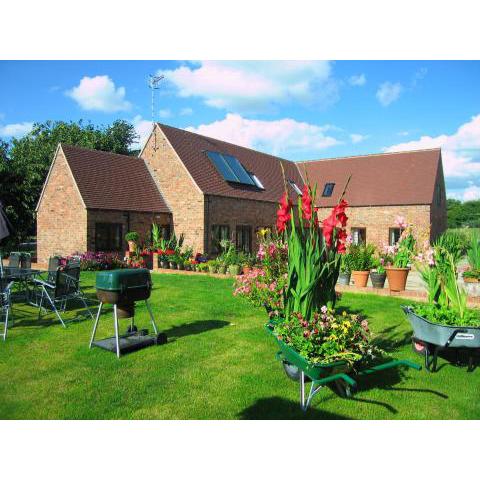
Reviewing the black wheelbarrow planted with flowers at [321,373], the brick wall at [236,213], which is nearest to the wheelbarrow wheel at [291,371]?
the black wheelbarrow planted with flowers at [321,373]

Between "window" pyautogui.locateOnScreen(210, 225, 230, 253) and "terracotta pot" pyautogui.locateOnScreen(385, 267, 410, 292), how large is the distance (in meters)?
11.0

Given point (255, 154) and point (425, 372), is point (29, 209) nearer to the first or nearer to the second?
point (255, 154)

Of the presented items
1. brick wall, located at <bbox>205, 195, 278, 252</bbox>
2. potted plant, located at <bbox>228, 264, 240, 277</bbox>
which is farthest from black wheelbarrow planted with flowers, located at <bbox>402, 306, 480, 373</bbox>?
brick wall, located at <bbox>205, 195, 278, 252</bbox>

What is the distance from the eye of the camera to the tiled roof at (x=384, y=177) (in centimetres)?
2622

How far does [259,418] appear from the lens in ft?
14.3

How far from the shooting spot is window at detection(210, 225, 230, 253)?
2161 cm

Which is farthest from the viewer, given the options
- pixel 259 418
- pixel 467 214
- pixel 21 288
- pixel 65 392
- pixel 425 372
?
pixel 467 214

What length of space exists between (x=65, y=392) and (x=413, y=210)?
956 inches

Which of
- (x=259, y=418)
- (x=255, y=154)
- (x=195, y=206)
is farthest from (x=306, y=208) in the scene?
(x=255, y=154)

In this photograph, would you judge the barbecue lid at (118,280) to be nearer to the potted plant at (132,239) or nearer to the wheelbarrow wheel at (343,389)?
the wheelbarrow wheel at (343,389)

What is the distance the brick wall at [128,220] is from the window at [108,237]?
0.19m

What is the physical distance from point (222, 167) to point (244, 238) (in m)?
4.22

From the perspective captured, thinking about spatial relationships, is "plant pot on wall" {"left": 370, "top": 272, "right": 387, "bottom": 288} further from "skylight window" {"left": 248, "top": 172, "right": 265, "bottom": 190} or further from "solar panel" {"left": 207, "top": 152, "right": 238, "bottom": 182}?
"skylight window" {"left": 248, "top": 172, "right": 265, "bottom": 190}

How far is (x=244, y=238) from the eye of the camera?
2383 centimetres
